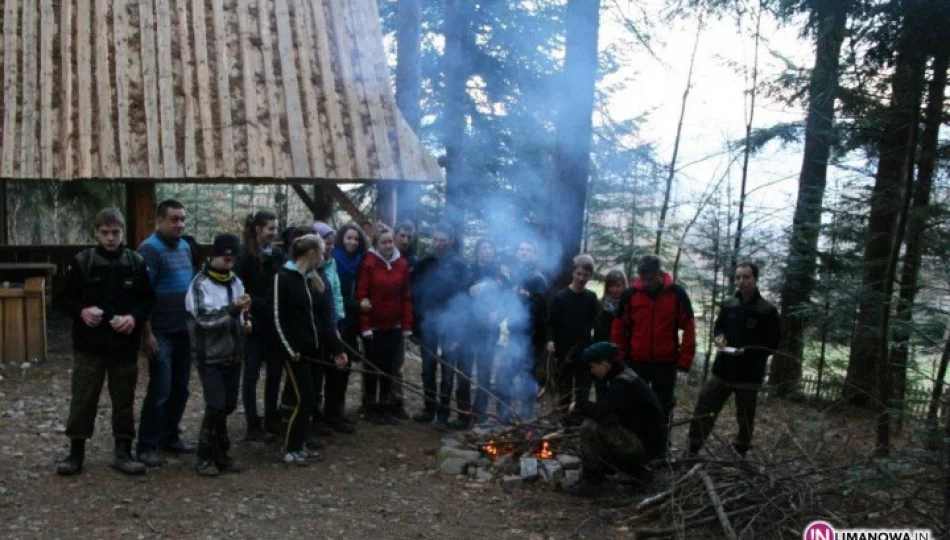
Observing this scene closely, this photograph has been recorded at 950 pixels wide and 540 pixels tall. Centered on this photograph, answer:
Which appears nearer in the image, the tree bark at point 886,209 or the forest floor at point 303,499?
the forest floor at point 303,499

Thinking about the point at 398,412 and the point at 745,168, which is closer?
the point at 398,412

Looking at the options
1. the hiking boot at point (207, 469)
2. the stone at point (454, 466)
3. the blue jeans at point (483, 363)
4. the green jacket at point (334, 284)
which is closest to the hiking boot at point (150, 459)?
the hiking boot at point (207, 469)

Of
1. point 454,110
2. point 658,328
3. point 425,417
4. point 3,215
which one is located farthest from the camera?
point 454,110

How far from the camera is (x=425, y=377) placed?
26.0 feet

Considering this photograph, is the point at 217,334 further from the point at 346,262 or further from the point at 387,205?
the point at 387,205

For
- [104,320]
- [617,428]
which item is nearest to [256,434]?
[104,320]

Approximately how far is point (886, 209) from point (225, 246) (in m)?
8.49

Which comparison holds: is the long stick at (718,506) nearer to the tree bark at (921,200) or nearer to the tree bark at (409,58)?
the tree bark at (921,200)

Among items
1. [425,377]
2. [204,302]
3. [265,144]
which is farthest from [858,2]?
[265,144]

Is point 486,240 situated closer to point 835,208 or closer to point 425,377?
point 425,377

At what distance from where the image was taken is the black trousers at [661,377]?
700cm

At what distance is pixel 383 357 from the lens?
7586 millimetres

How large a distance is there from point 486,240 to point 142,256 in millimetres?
3421

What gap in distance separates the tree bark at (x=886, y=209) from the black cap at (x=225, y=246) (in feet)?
16.0
